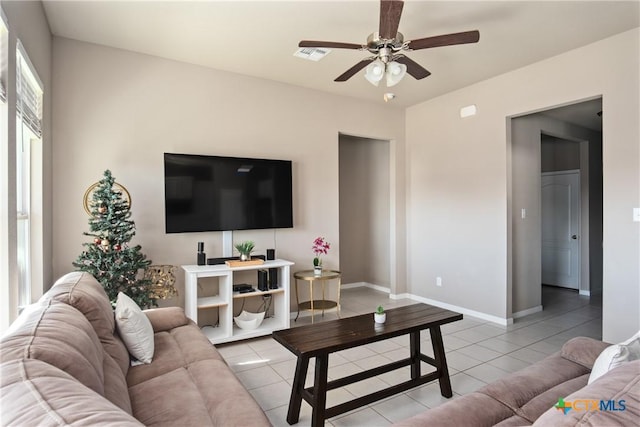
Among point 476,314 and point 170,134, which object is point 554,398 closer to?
point 476,314

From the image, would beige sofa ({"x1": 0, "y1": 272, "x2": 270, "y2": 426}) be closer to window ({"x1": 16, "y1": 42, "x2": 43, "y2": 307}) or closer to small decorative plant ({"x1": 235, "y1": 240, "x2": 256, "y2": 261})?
window ({"x1": 16, "y1": 42, "x2": 43, "y2": 307})

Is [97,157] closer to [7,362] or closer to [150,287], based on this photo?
[150,287]

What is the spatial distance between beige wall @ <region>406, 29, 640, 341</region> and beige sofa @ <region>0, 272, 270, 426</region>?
3.49m

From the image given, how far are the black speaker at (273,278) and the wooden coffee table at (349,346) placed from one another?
1.48 m

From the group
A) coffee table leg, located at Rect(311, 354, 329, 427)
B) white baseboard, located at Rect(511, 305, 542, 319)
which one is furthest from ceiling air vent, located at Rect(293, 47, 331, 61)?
white baseboard, located at Rect(511, 305, 542, 319)

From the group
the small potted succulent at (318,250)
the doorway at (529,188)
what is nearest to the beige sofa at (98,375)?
the small potted succulent at (318,250)

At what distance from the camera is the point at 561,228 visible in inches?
244

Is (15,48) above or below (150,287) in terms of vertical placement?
above

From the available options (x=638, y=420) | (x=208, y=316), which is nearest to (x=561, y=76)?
(x=638, y=420)

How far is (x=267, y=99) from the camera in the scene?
A: 4270 mm

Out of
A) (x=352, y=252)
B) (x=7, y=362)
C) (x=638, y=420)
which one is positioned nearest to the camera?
(x=638, y=420)

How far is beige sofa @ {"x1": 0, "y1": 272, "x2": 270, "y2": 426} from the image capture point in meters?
0.77

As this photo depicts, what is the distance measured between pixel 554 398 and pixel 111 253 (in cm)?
317

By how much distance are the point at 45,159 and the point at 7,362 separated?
2.56 metres
